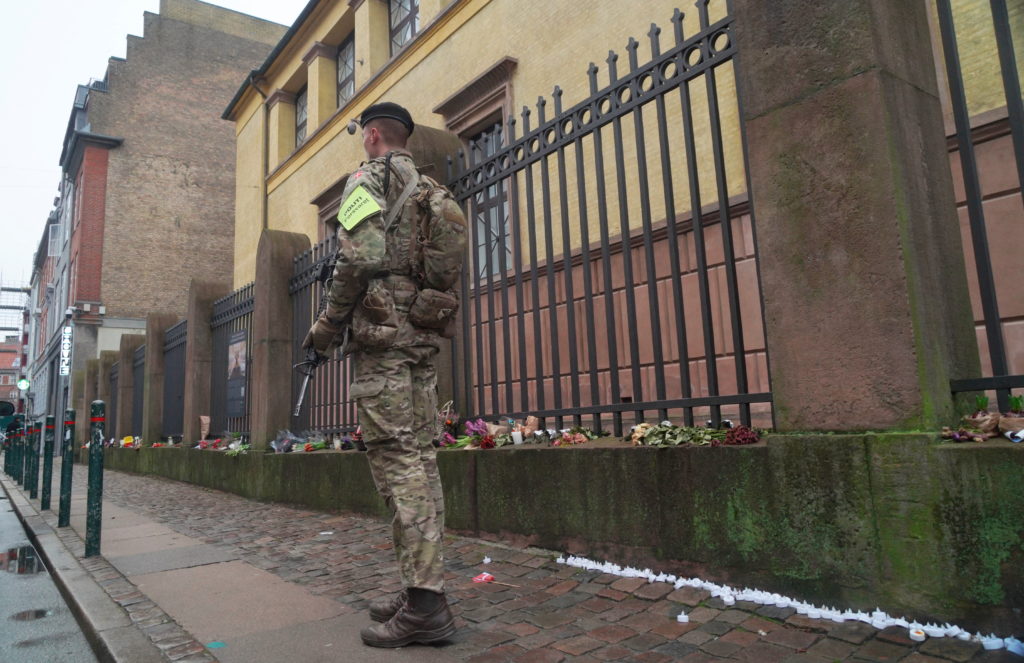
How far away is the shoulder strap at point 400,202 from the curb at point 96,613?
2042mm

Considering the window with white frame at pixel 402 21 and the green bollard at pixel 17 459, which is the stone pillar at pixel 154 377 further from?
the window with white frame at pixel 402 21

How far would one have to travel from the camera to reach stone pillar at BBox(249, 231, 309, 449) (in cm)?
Answer: 812

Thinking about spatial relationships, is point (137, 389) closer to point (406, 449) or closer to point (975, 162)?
point (406, 449)

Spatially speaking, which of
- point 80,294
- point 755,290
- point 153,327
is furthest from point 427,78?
point 80,294

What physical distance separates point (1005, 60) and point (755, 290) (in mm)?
3962

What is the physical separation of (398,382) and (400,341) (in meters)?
0.18

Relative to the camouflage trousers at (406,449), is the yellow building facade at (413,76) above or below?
above

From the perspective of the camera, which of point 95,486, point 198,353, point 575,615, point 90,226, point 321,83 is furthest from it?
point 90,226

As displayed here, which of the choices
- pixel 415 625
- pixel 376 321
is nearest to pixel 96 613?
pixel 415 625

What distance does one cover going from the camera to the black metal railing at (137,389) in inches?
663

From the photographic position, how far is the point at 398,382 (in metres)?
3.03

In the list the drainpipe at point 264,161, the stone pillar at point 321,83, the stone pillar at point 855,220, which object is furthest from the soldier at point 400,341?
the drainpipe at point 264,161

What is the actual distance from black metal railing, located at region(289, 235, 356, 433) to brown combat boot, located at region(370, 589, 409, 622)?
415cm

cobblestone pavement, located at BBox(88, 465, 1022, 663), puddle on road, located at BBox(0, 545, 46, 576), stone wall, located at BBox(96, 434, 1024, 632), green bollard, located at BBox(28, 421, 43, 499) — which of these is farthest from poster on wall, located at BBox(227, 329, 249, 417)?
stone wall, located at BBox(96, 434, 1024, 632)
